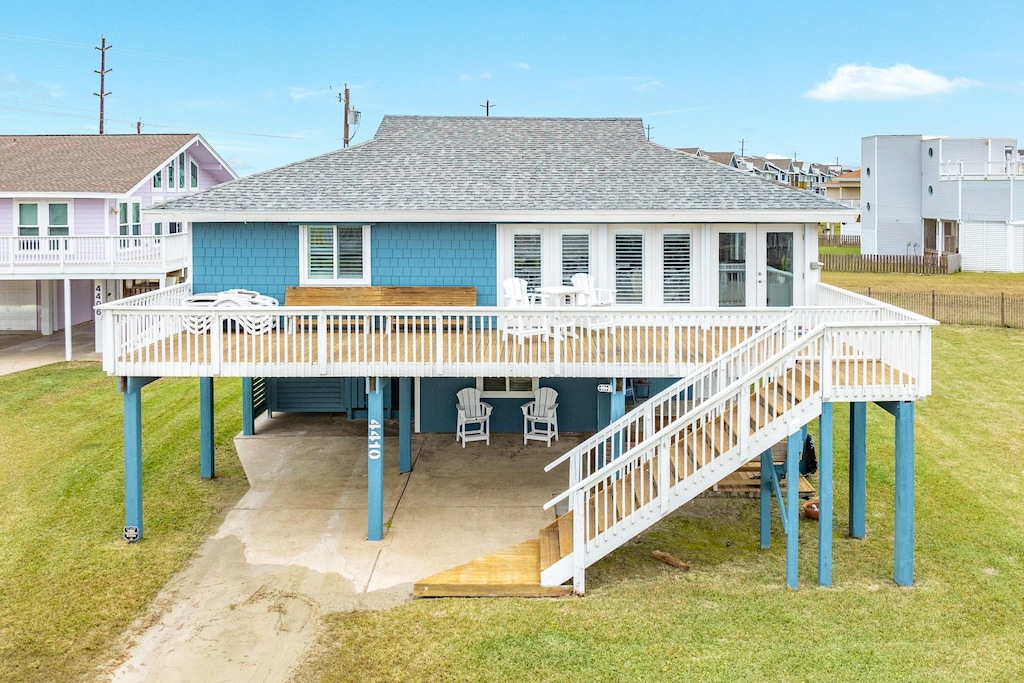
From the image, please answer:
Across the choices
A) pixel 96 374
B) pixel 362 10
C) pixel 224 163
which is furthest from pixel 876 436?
pixel 362 10

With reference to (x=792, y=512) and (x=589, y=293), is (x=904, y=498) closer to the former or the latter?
(x=792, y=512)

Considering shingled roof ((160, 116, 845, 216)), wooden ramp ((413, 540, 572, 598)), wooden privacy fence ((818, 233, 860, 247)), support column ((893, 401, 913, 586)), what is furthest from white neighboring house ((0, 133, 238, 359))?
wooden privacy fence ((818, 233, 860, 247))

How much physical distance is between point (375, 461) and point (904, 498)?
6.27 metres

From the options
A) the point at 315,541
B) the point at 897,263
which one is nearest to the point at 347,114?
the point at 897,263

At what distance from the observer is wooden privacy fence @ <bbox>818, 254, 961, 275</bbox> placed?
45.1m

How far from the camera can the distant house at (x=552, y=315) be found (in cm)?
1133

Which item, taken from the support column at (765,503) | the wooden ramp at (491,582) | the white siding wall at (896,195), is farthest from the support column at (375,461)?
the white siding wall at (896,195)

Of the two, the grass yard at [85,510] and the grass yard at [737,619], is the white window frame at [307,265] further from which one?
the grass yard at [737,619]

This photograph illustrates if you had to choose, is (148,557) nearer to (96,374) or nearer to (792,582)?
(792,582)

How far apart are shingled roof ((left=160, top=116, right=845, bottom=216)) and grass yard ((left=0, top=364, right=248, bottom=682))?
4.43 m

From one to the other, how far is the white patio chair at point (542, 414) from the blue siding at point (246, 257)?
4745 millimetres

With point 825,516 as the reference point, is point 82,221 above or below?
above

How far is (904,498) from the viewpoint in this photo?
1133cm

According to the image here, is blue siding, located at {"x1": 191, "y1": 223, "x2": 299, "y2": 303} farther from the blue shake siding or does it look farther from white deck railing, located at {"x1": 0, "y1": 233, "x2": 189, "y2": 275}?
white deck railing, located at {"x1": 0, "y1": 233, "x2": 189, "y2": 275}
